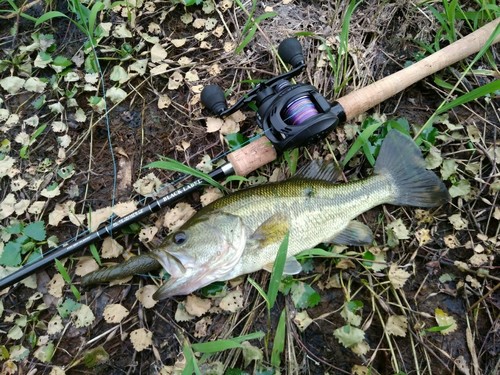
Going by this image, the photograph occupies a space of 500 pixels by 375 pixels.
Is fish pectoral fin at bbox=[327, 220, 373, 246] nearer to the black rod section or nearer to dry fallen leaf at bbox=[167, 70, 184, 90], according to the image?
the black rod section

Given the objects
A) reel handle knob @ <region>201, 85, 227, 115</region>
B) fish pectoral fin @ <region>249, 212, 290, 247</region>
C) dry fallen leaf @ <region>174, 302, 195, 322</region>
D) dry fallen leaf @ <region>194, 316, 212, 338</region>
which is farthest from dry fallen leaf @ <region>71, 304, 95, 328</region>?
reel handle knob @ <region>201, 85, 227, 115</region>

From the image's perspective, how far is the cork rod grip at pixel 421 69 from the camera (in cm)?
325

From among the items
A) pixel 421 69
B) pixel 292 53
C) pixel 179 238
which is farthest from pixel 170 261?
pixel 421 69

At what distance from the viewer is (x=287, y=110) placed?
3057mm

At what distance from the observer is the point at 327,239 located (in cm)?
311

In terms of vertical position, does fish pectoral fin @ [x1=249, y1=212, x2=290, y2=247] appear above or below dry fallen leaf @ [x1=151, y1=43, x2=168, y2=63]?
below

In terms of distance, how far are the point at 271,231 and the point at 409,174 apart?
3.81ft

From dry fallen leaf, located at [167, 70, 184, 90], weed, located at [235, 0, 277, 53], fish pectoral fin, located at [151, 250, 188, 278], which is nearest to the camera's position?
fish pectoral fin, located at [151, 250, 188, 278]

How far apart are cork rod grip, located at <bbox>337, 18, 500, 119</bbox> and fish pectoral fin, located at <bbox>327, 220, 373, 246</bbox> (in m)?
0.88

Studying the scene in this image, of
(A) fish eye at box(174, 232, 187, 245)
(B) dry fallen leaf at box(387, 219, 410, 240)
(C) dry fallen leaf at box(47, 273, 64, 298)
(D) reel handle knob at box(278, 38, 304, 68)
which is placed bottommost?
(B) dry fallen leaf at box(387, 219, 410, 240)

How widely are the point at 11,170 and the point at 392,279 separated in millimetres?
3377

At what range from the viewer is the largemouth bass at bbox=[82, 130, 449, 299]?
9.28 feet

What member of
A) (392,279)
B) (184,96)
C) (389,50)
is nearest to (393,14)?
(389,50)

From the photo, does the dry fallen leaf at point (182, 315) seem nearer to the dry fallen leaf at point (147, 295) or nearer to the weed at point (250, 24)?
the dry fallen leaf at point (147, 295)
